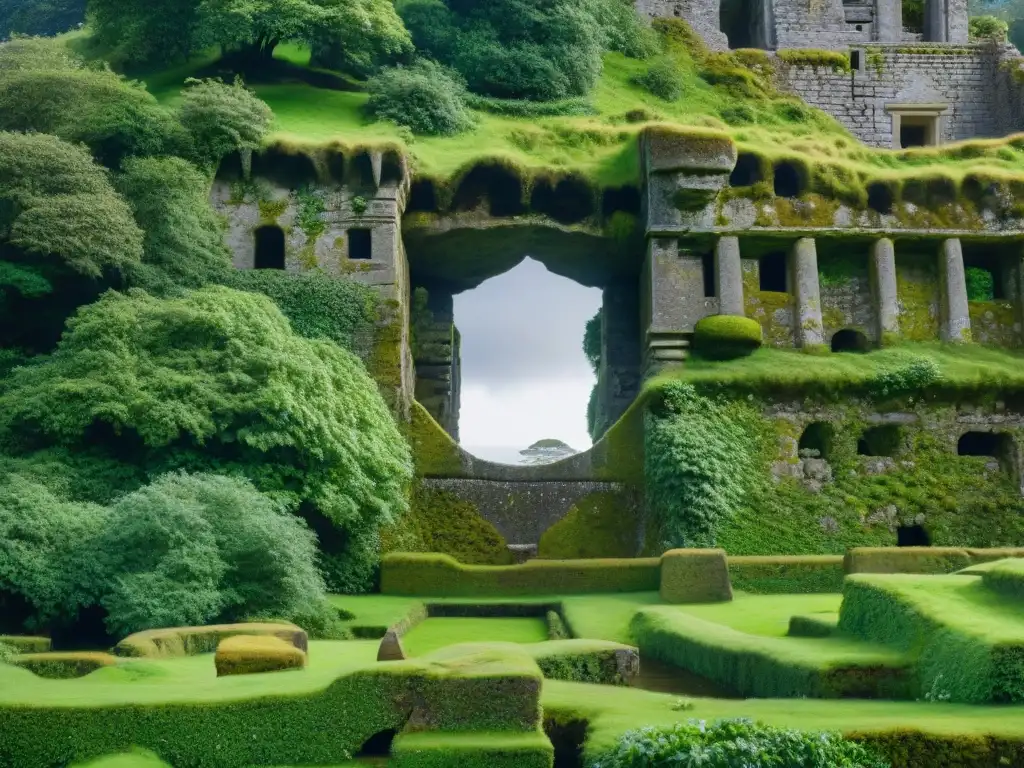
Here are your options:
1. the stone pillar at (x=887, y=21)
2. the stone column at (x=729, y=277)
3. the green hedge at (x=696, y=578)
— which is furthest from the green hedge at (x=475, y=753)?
the stone pillar at (x=887, y=21)

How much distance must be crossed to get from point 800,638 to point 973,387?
52.6 ft

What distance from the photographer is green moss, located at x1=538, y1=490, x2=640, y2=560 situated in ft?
99.4

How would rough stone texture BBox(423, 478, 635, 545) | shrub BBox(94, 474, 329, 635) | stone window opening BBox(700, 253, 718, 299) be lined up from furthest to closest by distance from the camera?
A: stone window opening BBox(700, 253, 718, 299)
rough stone texture BBox(423, 478, 635, 545)
shrub BBox(94, 474, 329, 635)

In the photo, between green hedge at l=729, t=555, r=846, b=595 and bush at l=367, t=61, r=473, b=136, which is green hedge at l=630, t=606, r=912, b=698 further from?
bush at l=367, t=61, r=473, b=136

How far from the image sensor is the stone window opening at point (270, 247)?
1235 inches

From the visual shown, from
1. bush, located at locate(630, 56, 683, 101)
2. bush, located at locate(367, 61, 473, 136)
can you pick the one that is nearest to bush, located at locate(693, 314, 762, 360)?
bush, located at locate(367, 61, 473, 136)

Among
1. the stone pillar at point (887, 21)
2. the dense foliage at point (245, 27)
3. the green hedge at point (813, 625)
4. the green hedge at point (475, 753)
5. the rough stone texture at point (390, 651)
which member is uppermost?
the stone pillar at point (887, 21)

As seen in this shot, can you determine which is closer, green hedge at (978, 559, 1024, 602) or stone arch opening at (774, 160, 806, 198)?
green hedge at (978, 559, 1024, 602)

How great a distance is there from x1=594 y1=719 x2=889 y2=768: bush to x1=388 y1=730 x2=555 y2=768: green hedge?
1.60 ft

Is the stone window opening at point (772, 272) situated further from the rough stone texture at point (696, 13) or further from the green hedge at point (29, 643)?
the green hedge at point (29, 643)

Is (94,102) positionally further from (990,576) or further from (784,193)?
(990,576)

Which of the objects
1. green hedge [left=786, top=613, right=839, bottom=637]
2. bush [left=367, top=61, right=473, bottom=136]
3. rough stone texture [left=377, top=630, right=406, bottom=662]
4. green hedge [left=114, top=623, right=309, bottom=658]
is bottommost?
green hedge [left=786, top=613, right=839, bottom=637]

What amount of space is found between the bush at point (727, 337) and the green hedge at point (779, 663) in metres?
Result: 13.7

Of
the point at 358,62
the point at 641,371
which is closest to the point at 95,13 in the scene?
the point at 358,62
